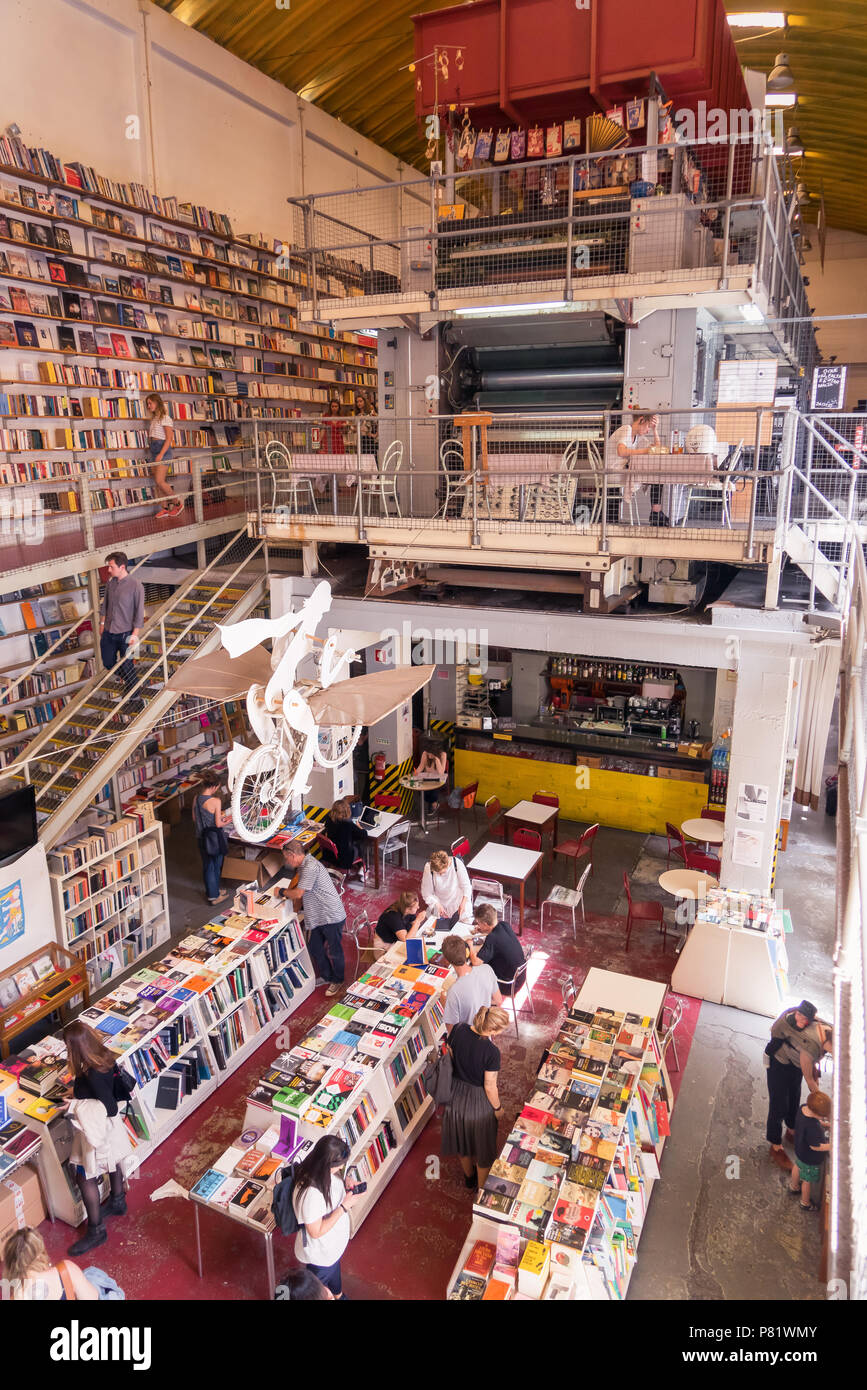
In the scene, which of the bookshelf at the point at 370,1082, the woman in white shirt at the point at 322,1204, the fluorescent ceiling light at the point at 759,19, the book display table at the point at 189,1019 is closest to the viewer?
the woman in white shirt at the point at 322,1204

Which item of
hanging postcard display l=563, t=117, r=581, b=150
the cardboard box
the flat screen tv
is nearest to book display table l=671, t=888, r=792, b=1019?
the cardboard box

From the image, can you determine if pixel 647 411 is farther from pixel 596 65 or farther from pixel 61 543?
pixel 61 543

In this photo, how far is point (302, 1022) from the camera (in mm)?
7035

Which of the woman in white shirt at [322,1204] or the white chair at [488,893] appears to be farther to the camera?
the white chair at [488,893]

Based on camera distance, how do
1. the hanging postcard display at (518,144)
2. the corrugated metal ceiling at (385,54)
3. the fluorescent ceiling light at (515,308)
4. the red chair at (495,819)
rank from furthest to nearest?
the corrugated metal ceiling at (385,54) → the red chair at (495,819) → the hanging postcard display at (518,144) → the fluorescent ceiling light at (515,308)

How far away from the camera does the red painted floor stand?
192 inches

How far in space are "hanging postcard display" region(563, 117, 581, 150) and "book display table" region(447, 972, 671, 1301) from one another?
8883 millimetres

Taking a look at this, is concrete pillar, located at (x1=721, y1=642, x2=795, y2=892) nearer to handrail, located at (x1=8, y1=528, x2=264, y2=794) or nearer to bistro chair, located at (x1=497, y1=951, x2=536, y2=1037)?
bistro chair, located at (x1=497, y1=951, x2=536, y2=1037)

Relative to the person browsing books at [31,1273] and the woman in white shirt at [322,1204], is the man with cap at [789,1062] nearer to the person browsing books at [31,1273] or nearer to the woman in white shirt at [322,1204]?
the woman in white shirt at [322,1204]

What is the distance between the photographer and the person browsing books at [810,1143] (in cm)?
500

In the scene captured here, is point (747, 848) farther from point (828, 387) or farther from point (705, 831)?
point (828, 387)

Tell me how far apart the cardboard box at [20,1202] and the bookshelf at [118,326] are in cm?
608

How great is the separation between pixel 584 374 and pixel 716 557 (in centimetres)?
330

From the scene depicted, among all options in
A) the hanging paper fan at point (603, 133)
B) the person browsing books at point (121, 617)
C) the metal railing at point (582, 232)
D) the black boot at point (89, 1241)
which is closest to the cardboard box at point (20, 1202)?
the black boot at point (89, 1241)
